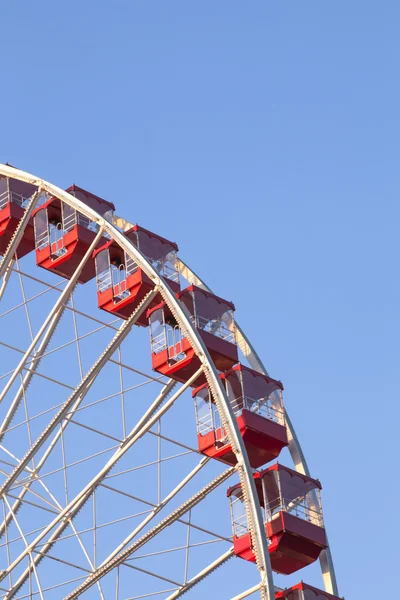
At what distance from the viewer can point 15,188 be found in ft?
115

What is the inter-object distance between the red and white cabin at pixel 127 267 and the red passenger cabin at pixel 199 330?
0.53 meters

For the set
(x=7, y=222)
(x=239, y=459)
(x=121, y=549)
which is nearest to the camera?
(x=239, y=459)

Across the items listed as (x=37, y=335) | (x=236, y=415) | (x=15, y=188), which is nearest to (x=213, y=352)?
(x=236, y=415)

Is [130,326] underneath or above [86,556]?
above

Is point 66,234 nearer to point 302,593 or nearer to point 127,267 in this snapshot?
point 127,267

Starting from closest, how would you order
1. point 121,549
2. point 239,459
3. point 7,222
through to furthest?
1. point 239,459
2. point 121,549
3. point 7,222

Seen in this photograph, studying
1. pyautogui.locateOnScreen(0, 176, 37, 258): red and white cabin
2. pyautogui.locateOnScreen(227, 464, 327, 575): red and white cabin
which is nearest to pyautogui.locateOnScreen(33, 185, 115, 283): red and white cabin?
pyautogui.locateOnScreen(0, 176, 37, 258): red and white cabin

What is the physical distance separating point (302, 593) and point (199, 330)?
214 inches

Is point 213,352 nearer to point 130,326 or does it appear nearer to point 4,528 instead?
point 130,326

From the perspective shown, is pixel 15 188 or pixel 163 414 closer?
pixel 163 414

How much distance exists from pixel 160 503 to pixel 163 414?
1647 mm

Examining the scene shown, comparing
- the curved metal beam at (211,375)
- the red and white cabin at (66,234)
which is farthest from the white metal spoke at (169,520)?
the red and white cabin at (66,234)

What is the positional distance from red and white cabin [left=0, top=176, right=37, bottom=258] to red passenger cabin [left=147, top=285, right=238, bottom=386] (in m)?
3.68

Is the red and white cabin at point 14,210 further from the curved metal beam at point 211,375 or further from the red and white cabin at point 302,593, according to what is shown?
the red and white cabin at point 302,593
